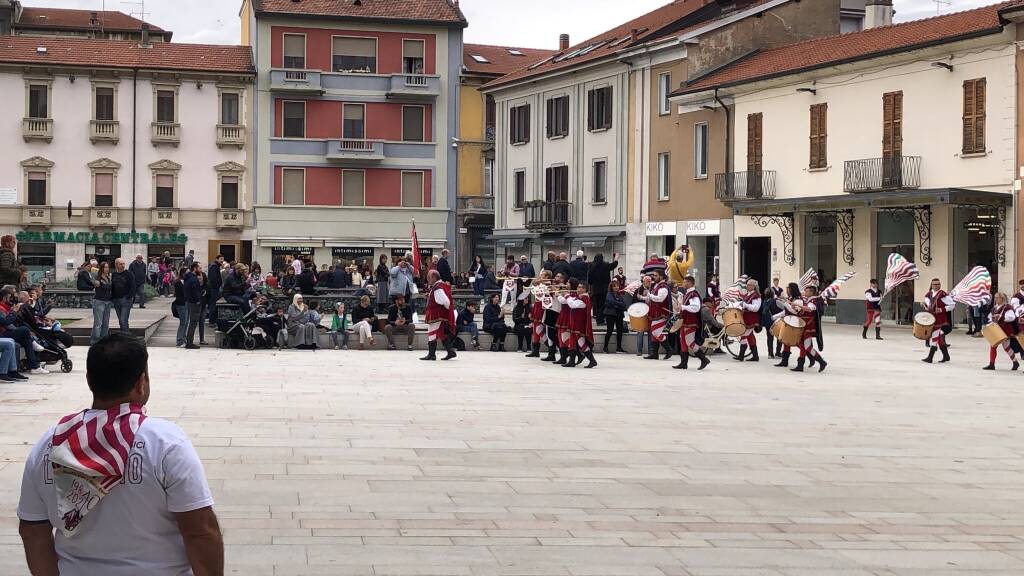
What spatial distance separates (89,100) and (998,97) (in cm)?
4007

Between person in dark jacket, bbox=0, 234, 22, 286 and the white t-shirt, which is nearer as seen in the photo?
the white t-shirt

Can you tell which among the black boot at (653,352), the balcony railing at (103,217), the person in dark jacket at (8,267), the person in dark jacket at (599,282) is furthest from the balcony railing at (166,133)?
the black boot at (653,352)

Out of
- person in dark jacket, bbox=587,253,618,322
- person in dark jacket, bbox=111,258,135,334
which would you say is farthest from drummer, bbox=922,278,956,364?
person in dark jacket, bbox=111,258,135,334

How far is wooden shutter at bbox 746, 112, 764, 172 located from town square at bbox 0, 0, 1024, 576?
0.47ft

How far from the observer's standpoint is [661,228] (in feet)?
157

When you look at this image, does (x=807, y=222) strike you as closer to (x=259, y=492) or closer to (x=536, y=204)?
(x=536, y=204)

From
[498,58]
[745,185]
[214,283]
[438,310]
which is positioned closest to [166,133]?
[498,58]

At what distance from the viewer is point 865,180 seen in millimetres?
37750

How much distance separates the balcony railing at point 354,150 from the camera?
200 ft

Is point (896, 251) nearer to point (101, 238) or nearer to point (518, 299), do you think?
point (518, 299)

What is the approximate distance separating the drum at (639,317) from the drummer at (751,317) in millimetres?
1758

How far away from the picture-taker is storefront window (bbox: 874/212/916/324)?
3694 centimetres

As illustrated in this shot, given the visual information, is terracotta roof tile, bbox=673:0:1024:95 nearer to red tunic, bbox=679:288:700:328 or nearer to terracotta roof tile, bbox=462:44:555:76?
red tunic, bbox=679:288:700:328

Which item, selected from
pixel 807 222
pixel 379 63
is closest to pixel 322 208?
pixel 379 63
